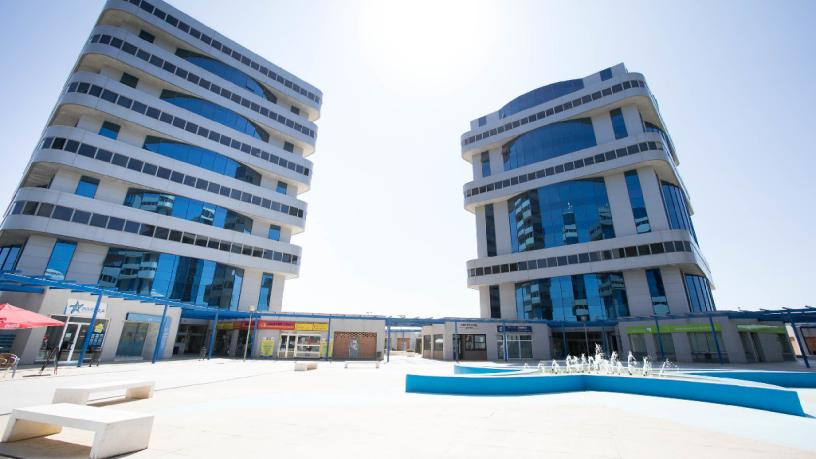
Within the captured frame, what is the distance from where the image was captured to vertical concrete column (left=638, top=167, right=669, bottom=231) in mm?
40156

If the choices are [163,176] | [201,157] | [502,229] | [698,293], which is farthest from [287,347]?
[698,293]

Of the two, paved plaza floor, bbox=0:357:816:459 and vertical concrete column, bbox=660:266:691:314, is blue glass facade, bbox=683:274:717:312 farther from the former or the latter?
paved plaza floor, bbox=0:357:816:459

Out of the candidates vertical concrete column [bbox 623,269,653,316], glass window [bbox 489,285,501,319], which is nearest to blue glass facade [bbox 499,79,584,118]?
vertical concrete column [bbox 623,269,653,316]

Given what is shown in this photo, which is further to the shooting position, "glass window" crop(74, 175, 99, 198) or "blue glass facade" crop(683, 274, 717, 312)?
"blue glass facade" crop(683, 274, 717, 312)

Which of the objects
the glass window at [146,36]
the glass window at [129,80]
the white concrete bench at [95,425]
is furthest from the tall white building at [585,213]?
the glass window at [146,36]

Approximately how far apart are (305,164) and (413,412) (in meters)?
48.7

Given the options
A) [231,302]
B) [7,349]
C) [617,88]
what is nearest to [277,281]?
[231,302]

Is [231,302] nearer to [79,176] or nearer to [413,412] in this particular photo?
[79,176]

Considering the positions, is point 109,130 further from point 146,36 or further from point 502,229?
point 502,229

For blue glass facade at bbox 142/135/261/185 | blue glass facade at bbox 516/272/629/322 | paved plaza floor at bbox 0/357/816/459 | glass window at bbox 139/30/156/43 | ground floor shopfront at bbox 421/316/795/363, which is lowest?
paved plaza floor at bbox 0/357/816/459

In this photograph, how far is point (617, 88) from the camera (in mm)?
46594

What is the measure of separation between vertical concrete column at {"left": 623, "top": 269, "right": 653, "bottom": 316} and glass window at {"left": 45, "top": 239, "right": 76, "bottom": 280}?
189 feet

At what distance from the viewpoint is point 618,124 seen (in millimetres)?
46594

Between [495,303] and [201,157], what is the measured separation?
141 feet
